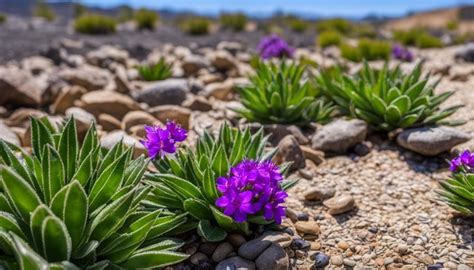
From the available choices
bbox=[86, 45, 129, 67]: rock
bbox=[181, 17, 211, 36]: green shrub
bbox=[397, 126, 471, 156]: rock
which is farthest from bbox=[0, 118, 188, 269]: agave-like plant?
bbox=[181, 17, 211, 36]: green shrub

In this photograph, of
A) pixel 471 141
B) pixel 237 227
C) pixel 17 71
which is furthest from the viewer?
pixel 17 71

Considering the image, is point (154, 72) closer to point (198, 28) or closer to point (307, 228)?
point (307, 228)

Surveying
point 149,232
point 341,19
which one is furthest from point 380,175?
point 341,19

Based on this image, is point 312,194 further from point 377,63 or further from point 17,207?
point 377,63

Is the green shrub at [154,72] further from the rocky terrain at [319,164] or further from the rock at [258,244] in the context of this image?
the rock at [258,244]

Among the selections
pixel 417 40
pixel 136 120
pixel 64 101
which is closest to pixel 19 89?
pixel 64 101

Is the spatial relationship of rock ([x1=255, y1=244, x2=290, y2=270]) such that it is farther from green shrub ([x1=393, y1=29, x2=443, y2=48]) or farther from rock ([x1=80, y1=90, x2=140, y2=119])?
green shrub ([x1=393, y1=29, x2=443, y2=48])

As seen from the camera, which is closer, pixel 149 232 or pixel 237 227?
pixel 149 232

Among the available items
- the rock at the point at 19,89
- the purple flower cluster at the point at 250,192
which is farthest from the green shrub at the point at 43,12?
the purple flower cluster at the point at 250,192
